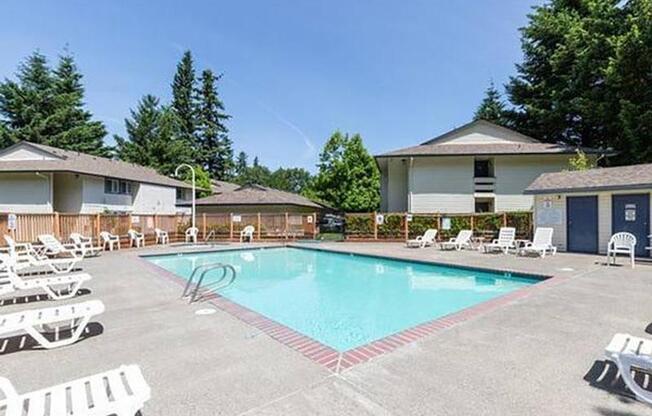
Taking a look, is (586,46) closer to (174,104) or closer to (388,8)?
(388,8)

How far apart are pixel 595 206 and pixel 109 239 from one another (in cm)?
1965

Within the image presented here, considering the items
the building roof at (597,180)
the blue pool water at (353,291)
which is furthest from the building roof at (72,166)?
the building roof at (597,180)

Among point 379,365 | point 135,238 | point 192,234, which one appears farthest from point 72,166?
point 379,365

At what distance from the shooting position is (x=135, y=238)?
1830 cm

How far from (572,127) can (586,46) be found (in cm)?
567

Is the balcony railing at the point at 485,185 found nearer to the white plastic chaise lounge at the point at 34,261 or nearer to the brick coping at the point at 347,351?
the brick coping at the point at 347,351

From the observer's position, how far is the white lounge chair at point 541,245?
12.9m

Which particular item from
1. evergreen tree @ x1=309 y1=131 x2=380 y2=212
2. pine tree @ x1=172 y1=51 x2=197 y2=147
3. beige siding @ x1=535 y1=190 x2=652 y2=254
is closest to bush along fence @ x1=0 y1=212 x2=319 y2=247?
beige siding @ x1=535 y1=190 x2=652 y2=254

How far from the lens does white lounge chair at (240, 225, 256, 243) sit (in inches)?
856

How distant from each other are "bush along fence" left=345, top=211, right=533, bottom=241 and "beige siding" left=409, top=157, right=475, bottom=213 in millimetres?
2561

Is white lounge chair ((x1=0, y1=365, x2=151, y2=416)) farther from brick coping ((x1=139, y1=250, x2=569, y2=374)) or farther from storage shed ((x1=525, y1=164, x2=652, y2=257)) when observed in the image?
storage shed ((x1=525, y1=164, x2=652, y2=257))

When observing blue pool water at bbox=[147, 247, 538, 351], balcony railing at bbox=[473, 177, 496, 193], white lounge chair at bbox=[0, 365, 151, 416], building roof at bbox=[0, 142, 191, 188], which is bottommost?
blue pool water at bbox=[147, 247, 538, 351]

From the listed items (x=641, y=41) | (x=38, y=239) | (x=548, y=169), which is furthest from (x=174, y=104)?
(x=641, y=41)

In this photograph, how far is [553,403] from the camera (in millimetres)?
3070
